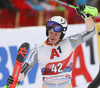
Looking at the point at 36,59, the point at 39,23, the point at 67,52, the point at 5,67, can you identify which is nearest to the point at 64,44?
the point at 67,52

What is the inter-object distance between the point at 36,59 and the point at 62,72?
1.50 ft

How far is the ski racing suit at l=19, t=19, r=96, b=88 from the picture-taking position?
221 inches

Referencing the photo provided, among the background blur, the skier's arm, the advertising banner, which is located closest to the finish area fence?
the background blur

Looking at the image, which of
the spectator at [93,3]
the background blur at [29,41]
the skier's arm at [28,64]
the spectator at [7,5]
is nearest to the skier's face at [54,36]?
the skier's arm at [28,64]

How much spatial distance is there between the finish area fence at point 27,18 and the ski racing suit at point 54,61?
3.85 metres

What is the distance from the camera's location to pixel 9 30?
794 centimetres

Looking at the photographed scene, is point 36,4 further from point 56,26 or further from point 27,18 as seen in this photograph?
point 56,26

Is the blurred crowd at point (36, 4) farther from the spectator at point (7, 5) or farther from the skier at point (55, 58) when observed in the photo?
the skier at point (55, 58)

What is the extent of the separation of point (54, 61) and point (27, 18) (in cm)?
431

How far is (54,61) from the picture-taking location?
562cm

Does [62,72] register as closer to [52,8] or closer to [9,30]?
[9,30]

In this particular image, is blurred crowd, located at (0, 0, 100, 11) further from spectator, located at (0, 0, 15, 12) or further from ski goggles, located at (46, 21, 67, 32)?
ski goggles, located at (46, 21, 67, 32)

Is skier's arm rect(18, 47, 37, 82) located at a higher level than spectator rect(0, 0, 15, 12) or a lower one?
lower

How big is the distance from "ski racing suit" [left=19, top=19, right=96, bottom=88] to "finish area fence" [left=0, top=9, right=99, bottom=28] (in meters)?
3.85
